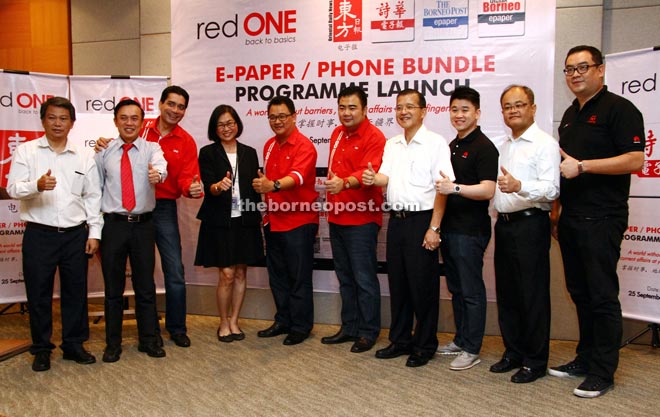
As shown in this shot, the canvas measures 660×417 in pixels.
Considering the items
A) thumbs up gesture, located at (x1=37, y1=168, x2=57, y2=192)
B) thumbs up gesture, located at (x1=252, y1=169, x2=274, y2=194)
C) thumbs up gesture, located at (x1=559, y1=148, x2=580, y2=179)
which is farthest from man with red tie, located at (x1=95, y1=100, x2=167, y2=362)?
thumbs up gesture, located at (x1=559, y1=148, x2=580, y2=179)

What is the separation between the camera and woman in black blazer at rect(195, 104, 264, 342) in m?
3.94

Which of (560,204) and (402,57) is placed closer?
(560,204)

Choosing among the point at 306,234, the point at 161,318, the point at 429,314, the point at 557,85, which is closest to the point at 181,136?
the point at 306,234

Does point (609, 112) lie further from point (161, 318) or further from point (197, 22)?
point (161, 318)

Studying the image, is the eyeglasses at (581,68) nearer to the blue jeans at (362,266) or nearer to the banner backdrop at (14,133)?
the blue jeans at (362,266)

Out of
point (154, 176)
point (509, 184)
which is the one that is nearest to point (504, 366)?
point (509, 184)

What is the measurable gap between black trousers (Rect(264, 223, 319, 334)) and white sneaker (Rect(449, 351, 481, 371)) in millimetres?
1160

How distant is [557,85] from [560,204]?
122cm

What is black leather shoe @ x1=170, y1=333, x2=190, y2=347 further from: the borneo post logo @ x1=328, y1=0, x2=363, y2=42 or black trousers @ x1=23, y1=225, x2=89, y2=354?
the borneo post logo @ x1=328, y1=0, x2=363, y2=42

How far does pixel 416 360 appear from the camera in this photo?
3490mm

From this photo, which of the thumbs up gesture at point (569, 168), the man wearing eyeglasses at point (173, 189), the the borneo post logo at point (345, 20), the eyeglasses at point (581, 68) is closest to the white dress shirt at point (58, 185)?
the man wearing eyeglasses at point (173, 189)

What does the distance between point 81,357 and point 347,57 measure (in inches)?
114

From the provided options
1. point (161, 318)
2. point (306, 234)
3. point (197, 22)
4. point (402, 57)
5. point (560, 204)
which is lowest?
point (161, 318)

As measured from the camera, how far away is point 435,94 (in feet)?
13.9
